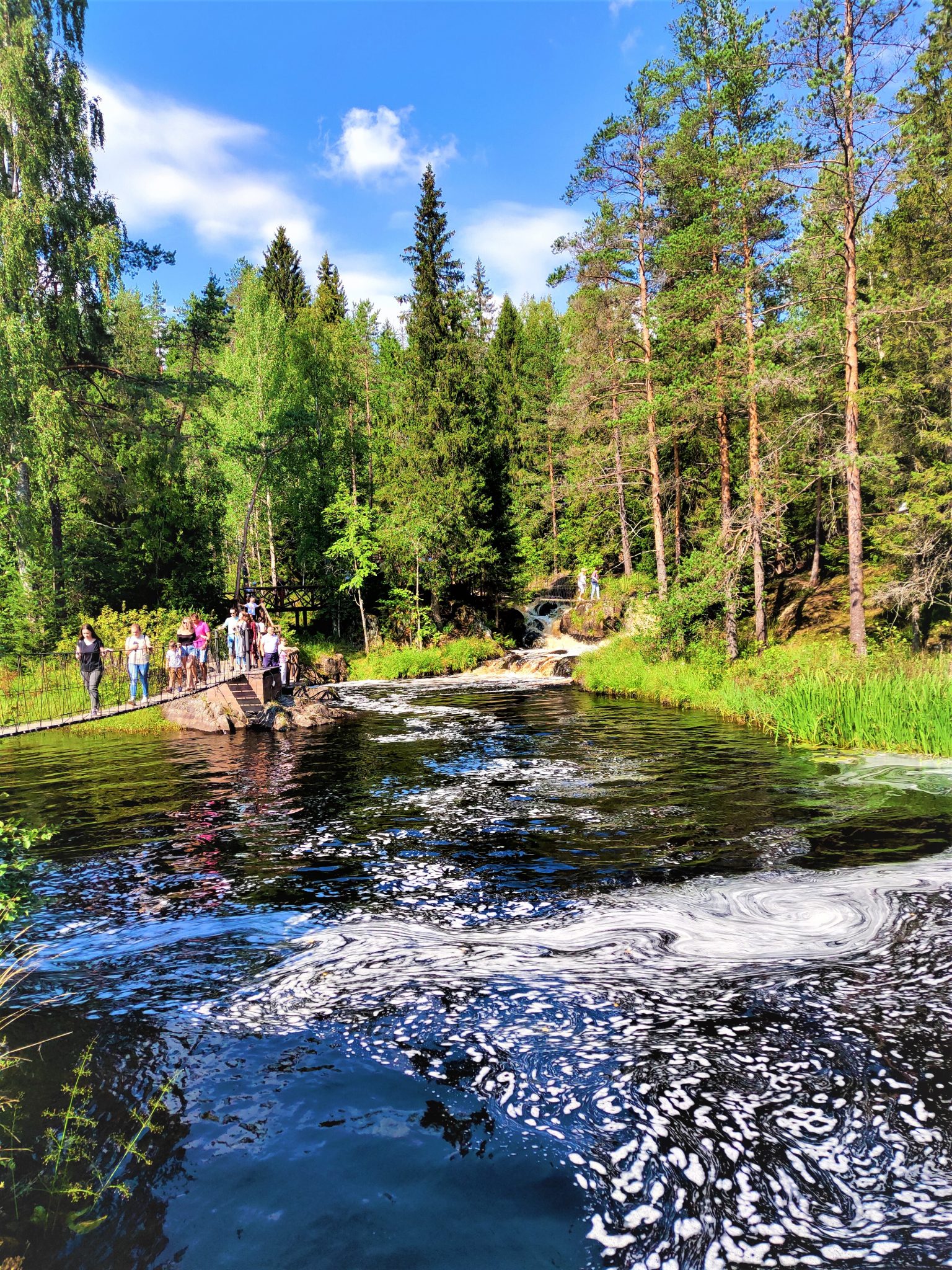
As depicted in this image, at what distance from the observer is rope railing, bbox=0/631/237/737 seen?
1957cm

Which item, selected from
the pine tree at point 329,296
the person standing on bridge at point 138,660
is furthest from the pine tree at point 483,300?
the person standing on bridge at point 138,660

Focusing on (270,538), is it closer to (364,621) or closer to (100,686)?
(364,621)

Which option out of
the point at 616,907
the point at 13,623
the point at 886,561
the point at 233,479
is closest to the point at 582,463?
the point at 886,561

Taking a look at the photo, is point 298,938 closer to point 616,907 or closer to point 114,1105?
point 114,1105

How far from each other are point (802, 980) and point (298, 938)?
15.3ft

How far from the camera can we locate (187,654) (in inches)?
828

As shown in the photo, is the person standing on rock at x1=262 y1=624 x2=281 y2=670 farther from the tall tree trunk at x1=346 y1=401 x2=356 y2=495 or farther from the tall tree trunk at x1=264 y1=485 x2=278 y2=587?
the tall tree trunk at x1=346 y1=401 x2=356 y2=495

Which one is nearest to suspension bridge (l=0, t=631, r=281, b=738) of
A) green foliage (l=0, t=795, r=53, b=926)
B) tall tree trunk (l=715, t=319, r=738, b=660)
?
green foliage (l=0, t=795, r=53, b=926)

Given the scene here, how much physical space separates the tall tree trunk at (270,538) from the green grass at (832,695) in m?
25.4

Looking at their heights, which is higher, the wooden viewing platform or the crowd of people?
the crowd of people

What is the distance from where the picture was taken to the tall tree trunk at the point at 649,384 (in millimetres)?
25109

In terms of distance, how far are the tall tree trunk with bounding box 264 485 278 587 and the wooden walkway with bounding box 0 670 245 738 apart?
17.5 meters

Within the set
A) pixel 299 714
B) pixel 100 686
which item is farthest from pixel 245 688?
pixel 100 686

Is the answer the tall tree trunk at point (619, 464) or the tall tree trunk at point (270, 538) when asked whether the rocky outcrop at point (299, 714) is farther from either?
the tall tree trunk at point (270, 538)
